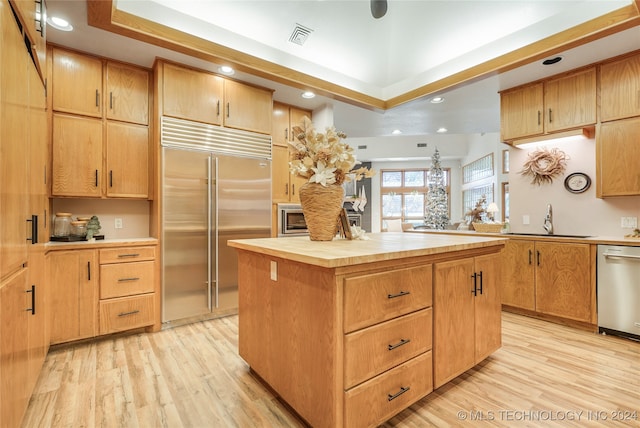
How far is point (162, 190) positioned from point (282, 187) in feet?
5.14

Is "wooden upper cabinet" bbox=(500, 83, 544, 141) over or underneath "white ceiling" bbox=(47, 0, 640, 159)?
underneath

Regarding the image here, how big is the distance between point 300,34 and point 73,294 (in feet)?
10.9

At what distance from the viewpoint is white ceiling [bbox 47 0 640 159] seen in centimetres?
270

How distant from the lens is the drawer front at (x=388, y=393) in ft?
4.48

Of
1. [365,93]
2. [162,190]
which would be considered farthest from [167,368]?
[365,93]

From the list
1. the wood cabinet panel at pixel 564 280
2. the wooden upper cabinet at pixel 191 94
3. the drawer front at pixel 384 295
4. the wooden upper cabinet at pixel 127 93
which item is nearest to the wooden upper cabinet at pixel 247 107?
the wooden upper cabinet at pixel 191 94

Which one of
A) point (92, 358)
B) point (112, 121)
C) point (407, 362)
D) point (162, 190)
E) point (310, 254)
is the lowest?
point (92, 358)

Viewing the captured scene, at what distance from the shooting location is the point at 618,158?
9.82 ft

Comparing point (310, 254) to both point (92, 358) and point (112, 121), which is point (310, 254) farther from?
point (112, 121)

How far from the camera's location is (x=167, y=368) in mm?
2207

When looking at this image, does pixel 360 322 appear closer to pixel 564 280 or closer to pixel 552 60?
pixel 564 280

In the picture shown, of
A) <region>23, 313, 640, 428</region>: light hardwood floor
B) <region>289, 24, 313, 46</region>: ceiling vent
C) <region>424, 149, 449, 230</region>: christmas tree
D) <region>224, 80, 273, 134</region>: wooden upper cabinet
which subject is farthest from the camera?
<region>424, 149, 449, 230</region>: christmas tree

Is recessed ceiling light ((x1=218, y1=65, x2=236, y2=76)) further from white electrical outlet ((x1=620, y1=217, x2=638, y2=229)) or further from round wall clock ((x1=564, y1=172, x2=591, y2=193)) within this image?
white electrical outlet ((x1=620, y1=217, x2=638, y2=229))

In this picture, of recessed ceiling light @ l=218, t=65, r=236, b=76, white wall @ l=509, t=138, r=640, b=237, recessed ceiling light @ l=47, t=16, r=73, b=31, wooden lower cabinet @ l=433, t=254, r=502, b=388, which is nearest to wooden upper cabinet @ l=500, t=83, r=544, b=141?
white wall @ l=509, t=138, r=640, b=237
